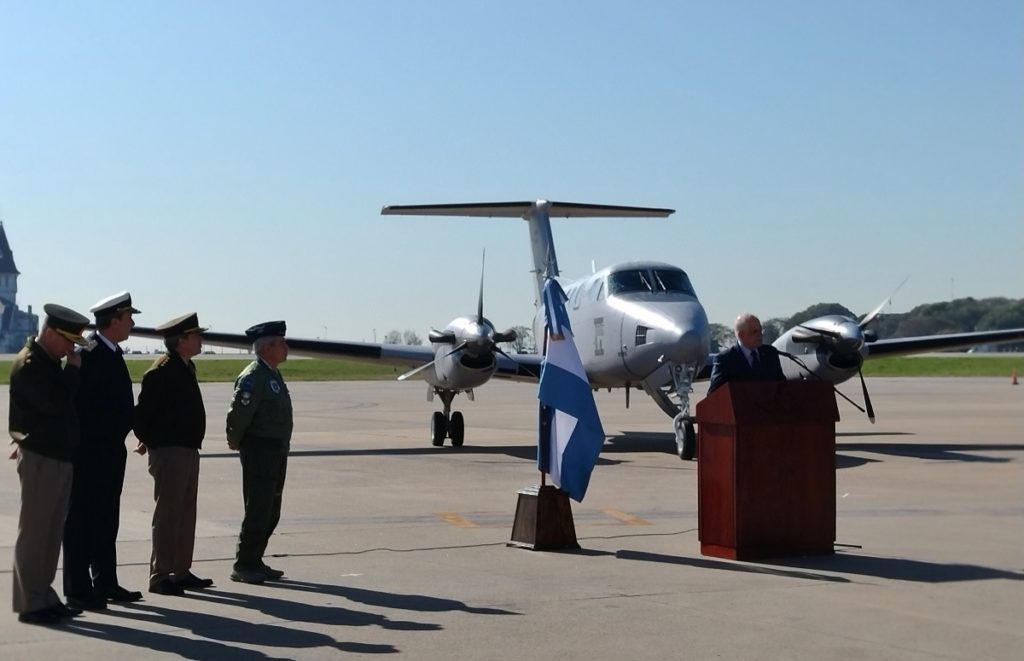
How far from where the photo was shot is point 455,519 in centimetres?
1278

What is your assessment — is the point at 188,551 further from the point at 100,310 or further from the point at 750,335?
the point at 750,335

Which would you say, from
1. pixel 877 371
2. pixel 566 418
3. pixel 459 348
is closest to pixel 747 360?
pixel 566 418

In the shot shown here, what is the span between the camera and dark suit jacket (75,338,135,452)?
8547mm

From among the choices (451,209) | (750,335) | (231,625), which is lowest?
(231,625)

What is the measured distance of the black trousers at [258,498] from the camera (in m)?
9.21

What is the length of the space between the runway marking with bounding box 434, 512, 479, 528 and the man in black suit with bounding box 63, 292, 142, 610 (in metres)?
4.20

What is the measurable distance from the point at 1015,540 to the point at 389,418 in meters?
25.1

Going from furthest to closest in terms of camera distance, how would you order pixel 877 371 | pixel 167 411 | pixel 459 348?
pixel 877 371, pixel 459 348, pixel 167 411

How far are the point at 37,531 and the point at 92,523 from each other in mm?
651

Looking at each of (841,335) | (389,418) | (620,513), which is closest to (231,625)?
(620,513)

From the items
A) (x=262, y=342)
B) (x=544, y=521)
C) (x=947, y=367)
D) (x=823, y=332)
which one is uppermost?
(x=947, y=367)

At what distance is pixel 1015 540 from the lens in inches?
432

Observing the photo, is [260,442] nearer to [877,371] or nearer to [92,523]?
[92,523]

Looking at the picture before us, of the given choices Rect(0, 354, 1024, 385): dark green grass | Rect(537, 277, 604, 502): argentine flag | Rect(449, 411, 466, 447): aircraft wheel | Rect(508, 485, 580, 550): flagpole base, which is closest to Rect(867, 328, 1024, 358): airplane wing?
Rect(449, 411, 466, 447): aircraft wheel
